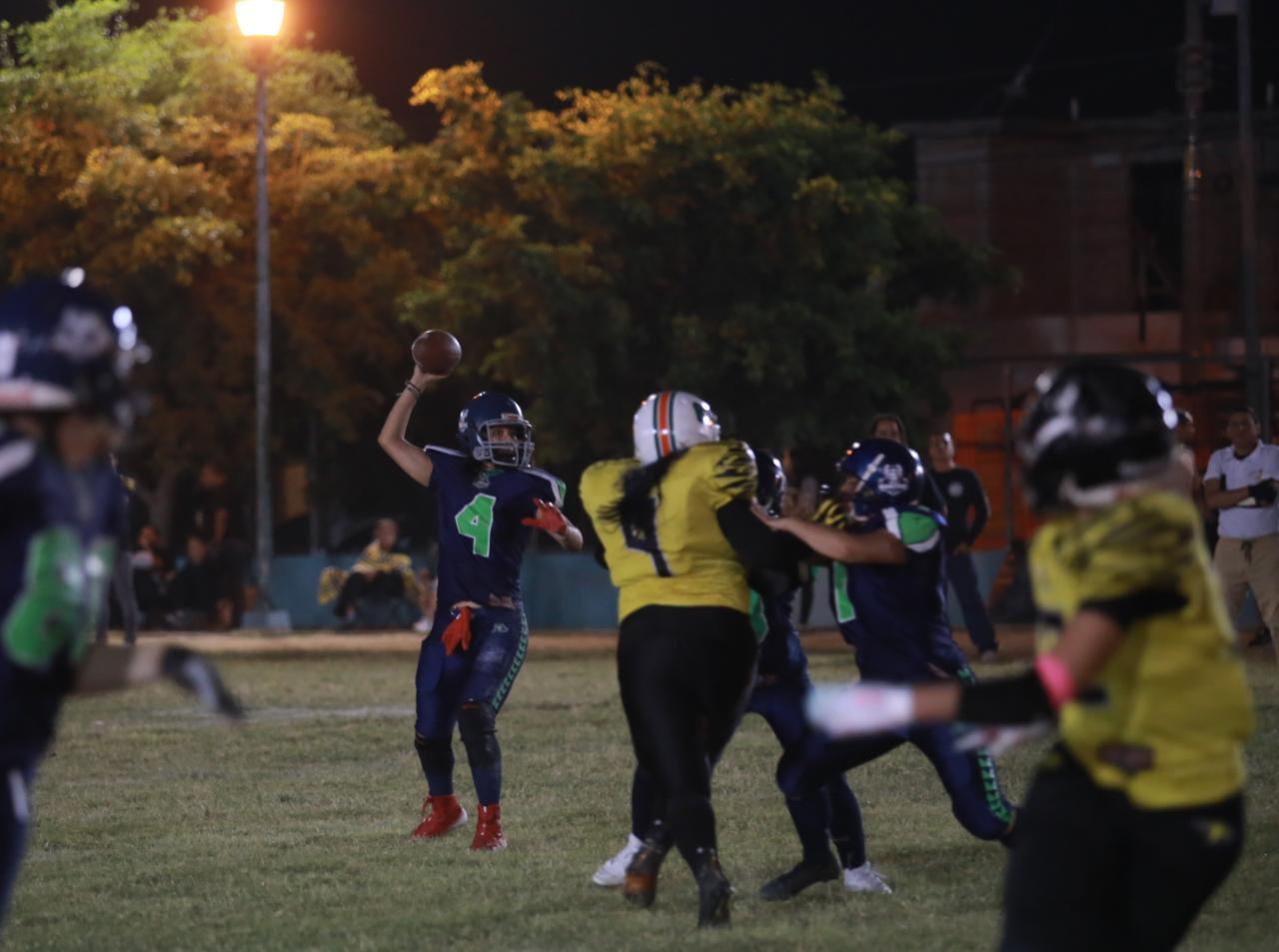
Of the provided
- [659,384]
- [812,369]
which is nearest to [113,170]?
[659,384]

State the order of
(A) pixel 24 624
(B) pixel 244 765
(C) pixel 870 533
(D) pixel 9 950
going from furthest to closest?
(B) pixel 244 765 → (C) pixel 870 533 → (D) pixel 9 950 → (A) pixel 24 624

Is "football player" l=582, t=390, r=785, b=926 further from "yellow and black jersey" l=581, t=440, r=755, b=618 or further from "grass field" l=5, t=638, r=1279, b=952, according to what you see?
"grass field" l=5, t=638, r=1279, b=952

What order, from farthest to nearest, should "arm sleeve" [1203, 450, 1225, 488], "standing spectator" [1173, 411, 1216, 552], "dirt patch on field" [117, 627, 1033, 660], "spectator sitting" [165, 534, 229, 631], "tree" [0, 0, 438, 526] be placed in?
"tree" [0, 0, 438, 526] < "spectator sitting" [165, 534, 229, 631] < "dirt patch on field" [117, 627, 1033, 660] < "arm sleeve" [1203, 450, 1225, 488] < "standing spectator" [1173, 411, 1216, 552]

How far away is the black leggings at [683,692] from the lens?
7.43 metres

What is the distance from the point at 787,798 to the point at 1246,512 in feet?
28.0

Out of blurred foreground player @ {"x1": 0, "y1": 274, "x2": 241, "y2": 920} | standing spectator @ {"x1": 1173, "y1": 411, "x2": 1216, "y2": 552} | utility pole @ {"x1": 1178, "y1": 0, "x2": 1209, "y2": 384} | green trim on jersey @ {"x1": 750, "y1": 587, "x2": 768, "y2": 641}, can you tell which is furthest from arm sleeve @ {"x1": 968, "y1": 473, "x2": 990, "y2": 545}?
blurred foreground player @ {"x1": 0, "y1": 274, "x2": 241, "y2": 920}

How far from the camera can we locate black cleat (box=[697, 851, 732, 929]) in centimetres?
746

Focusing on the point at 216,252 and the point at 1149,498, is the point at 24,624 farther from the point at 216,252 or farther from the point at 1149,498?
the point at 216,252

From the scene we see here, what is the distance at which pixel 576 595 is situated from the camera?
2989 centimetres

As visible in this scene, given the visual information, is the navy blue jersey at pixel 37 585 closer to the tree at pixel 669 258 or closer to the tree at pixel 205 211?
the tree at pixel 669 258

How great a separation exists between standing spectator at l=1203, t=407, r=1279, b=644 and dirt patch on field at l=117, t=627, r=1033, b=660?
4742mm

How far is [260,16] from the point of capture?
2702 centimetres

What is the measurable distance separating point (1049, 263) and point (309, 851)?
35.4 m

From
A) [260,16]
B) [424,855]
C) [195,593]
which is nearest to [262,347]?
[195,593]
